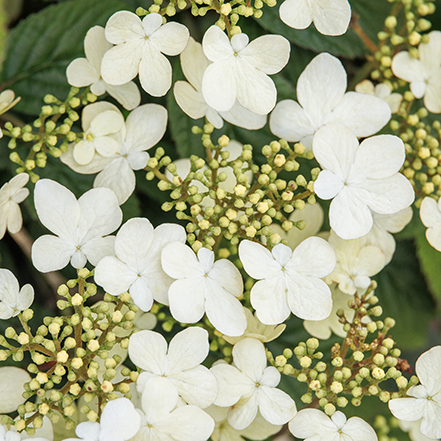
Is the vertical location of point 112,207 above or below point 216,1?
below

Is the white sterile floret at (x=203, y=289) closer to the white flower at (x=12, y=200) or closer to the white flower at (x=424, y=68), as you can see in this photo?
the white flower at (x=12, y=200)

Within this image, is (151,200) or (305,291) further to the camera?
(151,200)

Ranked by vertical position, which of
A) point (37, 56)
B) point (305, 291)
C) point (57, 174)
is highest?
point (37, 56)

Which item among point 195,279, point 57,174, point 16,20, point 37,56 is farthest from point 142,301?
point 16,20

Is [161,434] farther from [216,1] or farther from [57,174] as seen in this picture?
[216,1]

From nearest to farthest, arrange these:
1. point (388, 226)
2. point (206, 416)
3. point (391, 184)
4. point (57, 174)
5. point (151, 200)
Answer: point (206, 416), point (391, 184), point (388, 226), point (57, 174), point (151, 200)

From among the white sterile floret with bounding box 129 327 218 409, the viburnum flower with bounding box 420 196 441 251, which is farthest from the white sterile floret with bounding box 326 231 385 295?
the white sterile floret with bounding box 129 327 218 409

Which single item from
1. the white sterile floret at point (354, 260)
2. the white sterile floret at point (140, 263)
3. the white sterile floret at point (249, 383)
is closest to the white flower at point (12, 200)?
the white sterile floret at point (140, 263)
